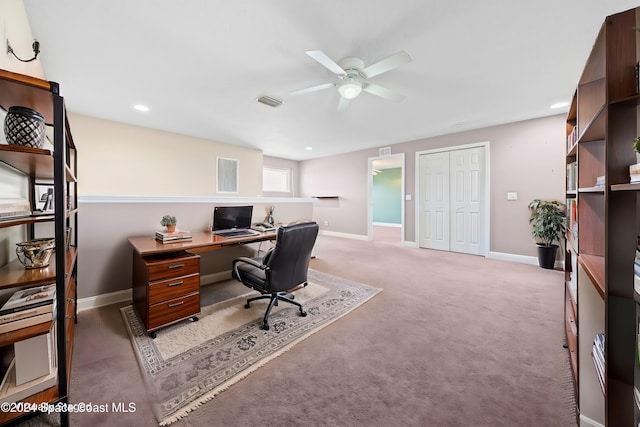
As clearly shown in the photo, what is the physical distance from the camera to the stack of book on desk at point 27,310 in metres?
1.00

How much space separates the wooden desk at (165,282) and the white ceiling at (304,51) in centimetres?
181

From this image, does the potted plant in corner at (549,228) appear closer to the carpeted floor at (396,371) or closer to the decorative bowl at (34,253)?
the carpeted floor at (396,371)

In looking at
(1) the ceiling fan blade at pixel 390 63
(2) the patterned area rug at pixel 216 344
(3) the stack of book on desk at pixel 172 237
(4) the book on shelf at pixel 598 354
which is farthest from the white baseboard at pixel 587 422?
(3) the stack of book on desk at pixel 172 237

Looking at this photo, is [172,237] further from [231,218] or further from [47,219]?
[47,219]

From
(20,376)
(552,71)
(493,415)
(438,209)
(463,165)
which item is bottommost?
(493,415)

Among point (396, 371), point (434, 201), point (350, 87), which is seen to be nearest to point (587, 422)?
point (396, 371)

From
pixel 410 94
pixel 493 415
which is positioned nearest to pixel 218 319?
pixel 493 415

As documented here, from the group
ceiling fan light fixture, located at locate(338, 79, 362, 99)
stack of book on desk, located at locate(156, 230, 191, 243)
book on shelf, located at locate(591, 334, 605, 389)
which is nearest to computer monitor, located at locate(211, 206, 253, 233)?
stack of book on desk, located at locate(156, 230, 191, 243)

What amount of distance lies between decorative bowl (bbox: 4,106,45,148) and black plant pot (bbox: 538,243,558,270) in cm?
547

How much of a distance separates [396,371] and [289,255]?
3.65 feet

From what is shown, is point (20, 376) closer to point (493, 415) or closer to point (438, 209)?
point (493, 415)

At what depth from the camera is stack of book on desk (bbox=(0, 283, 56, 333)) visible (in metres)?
1.00

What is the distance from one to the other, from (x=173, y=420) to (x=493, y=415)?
1.62 meters

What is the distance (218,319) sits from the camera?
7.04ft
